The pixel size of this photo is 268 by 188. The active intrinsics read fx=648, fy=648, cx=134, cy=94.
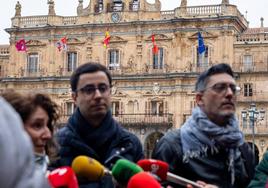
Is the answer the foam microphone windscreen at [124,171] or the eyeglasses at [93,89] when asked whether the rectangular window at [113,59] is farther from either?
the foam microphone windscreen at [124,171]

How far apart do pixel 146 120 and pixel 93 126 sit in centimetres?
3656

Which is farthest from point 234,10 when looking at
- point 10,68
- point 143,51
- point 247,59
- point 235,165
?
point 235,165

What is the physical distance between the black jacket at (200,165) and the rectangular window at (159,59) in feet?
123

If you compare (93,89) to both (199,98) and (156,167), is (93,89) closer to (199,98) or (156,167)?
(199,98)

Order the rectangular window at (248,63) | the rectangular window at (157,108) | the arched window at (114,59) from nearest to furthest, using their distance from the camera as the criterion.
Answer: the rectangular window at (248,63), the rectangular window at (157,108), the arched window at (114,59)

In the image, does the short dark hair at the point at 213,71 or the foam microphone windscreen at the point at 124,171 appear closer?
the foam microphone windscreen at the point at 124,171

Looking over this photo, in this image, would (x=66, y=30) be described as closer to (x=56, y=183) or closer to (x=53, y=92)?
(x=53, y=92)

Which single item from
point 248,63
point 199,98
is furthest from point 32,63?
point 199,98

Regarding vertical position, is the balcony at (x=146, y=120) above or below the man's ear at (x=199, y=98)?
below

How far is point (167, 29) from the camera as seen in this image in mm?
42125

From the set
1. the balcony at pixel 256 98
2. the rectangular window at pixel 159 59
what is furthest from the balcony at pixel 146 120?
the balcony at pixel 256 98

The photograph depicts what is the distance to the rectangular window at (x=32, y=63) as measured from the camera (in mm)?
44312

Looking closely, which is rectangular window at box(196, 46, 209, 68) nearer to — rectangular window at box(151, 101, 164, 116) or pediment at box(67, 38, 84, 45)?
rectangular window at box(151, 101, 164, 116)

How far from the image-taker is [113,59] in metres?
43.0
